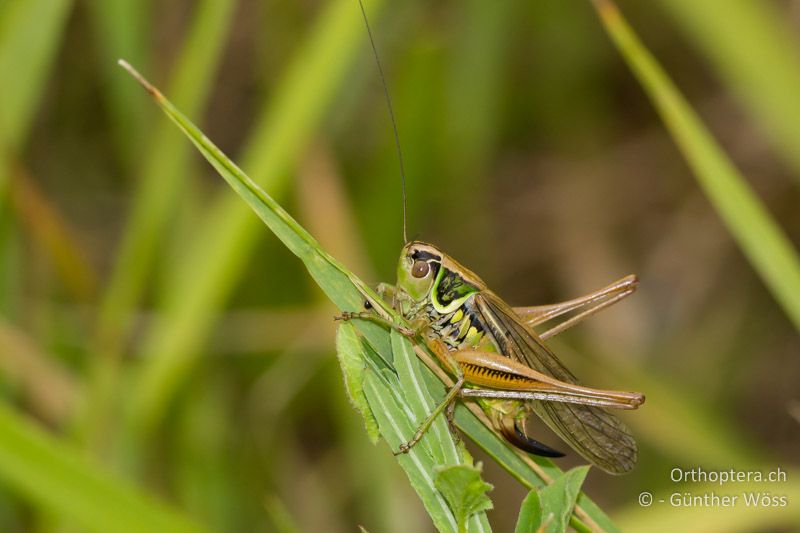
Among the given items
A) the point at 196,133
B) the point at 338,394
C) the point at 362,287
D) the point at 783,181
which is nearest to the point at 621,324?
the point at 783,181

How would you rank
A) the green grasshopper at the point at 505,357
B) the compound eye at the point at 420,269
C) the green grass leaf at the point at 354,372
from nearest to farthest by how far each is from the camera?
the green grass leaf at the point at 354,372 → the green grasshopper at the point at 505,357 → the compound eye at the point at 420,269

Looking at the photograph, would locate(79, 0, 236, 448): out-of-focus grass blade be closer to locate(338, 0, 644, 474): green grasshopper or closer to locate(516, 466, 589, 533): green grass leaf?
locate(338, 0, 644, 474): green grasshopper

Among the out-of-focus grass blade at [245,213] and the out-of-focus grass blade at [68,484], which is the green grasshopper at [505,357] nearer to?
the out-of-focus grass blade at [245,213]

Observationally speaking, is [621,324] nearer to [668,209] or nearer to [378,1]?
[668,209]

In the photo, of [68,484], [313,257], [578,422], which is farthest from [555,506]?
[68,484]

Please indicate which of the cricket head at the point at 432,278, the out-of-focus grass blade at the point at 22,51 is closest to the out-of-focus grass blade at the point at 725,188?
the cricket head at the point at 432,278

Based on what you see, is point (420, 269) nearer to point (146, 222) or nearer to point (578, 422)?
point (578, 422)
